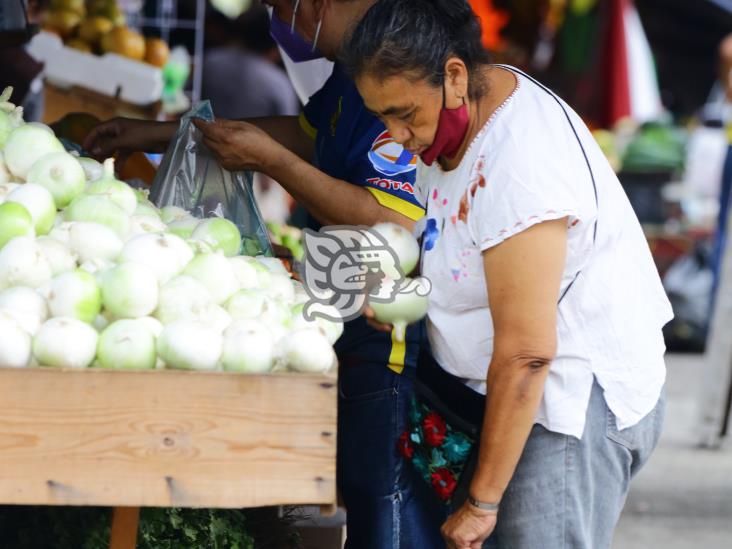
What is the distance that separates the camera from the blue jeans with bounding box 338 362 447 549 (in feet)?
7.60

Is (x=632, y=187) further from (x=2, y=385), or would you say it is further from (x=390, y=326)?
(x=2, y=385)

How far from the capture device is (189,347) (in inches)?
63.2

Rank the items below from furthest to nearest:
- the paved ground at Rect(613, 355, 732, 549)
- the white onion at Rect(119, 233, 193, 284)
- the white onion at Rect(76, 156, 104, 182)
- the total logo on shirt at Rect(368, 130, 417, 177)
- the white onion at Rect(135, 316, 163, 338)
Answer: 1. the paved ground at Rect(613, 355, 732, 549)
2. the total logo on shirt at Rect(368, 130, 417, 177)
3. the white onion at Rect(76, 156, 104, 182)
4. the white onion at Rect(119, 233, 193, 284)
5. the white onion at Rect(135, 316, 163, 338)

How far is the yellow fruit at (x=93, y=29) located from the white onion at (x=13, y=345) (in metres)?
3.24

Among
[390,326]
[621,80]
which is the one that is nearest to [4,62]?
[390,326]

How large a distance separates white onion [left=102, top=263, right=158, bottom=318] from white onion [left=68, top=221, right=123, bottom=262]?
131mm

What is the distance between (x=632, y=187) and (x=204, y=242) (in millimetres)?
6852

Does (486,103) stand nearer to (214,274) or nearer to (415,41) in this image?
(415,41)

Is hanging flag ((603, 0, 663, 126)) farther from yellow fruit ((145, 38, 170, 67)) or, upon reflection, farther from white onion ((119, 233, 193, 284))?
white onion ((119, 233, 193, 284))

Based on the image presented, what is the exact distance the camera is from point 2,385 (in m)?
1.54

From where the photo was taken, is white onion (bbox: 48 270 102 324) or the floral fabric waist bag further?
the floral fabric waist bag

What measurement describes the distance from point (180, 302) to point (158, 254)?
111mm

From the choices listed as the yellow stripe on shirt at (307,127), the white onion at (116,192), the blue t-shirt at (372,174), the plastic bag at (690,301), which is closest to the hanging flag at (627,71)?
the plastic bag at (690,301)

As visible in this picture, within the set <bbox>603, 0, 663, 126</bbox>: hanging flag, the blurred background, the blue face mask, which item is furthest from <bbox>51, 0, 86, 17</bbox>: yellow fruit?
<bbox>603, 0, 663, 126</bbox>: hanging flag
